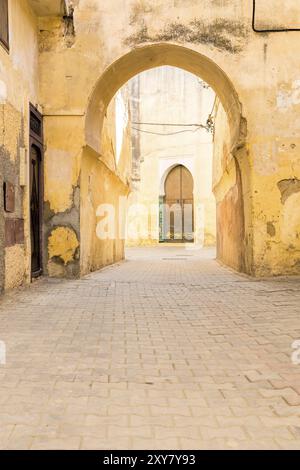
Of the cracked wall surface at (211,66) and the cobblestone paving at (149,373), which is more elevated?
the cracked wall surface at (211,66)

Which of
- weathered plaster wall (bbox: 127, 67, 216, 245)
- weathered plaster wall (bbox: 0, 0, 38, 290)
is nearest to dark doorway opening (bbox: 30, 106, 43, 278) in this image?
weathered plaster wall (bbox: 0, 0, 38, 290)

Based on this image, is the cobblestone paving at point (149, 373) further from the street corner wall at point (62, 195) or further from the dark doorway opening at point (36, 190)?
the street corner wall at point (62, 195)

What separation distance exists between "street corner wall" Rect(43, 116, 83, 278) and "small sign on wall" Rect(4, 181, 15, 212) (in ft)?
5.56

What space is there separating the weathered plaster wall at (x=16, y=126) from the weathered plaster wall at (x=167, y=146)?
1643 centimetres

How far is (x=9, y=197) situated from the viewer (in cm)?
568

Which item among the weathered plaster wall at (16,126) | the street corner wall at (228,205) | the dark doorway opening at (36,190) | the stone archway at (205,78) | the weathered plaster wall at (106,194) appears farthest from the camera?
the street corner wall at (228,205)

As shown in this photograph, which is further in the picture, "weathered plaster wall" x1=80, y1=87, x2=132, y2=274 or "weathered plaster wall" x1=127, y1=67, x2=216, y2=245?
"weathered plaster wall" x1=127, y1=67, x2=216, y2=245

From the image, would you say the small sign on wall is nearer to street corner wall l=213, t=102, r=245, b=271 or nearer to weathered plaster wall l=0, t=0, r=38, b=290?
weathered plaster wall l=0, t=0, r=38, b=290

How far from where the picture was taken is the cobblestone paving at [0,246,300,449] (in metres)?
2.01

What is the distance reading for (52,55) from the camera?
302 inches

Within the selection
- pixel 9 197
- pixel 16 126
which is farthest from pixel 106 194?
pixel 9 197

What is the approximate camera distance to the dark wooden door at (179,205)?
23781mm

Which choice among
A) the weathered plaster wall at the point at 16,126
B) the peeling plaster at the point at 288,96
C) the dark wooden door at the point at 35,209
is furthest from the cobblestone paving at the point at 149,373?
the peeling plaster at the point at 288,96

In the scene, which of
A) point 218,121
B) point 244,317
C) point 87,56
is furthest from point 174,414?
point 218,121
